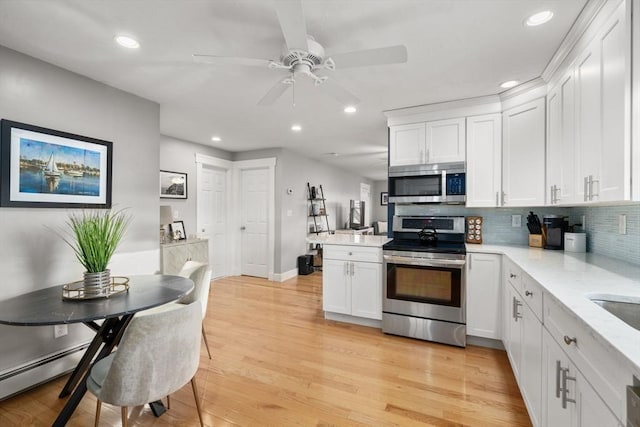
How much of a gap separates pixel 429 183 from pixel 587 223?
136 cm

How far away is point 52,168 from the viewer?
223cm

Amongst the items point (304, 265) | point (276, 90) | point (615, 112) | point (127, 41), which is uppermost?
point (127, 41)

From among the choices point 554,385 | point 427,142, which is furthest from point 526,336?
point 427,142

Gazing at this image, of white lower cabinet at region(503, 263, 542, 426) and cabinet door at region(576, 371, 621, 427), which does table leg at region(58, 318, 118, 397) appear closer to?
cabinet door at region(576, 371, 621, 427)

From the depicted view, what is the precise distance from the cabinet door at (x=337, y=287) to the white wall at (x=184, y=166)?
2.57m

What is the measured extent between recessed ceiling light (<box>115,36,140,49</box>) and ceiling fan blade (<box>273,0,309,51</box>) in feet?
3.82

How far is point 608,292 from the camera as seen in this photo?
50.1 inches

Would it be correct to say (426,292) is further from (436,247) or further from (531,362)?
(531,362)

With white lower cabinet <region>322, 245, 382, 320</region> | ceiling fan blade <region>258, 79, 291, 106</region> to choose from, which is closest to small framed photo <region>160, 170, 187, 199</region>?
white lower cabinet <region>322, 245, 382, 320</region>

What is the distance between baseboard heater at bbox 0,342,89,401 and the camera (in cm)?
196

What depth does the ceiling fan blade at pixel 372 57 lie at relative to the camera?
151 cm

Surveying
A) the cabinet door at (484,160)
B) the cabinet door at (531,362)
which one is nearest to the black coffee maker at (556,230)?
the cabinet door at (484,160)

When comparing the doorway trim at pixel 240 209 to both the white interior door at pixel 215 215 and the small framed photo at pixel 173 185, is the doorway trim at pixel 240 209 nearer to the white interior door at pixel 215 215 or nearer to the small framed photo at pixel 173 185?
the white interior door at pixel 215 215

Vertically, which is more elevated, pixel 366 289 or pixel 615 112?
pixel 615 112
